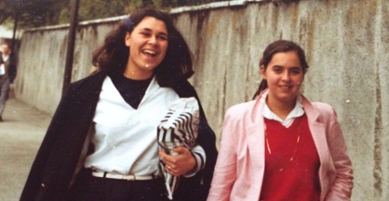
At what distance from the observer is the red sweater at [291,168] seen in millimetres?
1871

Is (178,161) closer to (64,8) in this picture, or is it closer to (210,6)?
(210,6)

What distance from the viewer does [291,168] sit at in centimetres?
188

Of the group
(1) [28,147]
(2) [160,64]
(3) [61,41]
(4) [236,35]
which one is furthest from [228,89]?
(3) [61,41]

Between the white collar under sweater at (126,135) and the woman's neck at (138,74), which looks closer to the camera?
the white collar under sweater at (126,135)

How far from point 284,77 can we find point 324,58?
1845 mm

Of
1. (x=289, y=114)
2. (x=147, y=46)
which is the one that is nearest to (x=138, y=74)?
(x=147, y=46)

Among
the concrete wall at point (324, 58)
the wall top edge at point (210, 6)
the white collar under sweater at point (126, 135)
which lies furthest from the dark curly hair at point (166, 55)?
the wall top edge at point (210, 6)

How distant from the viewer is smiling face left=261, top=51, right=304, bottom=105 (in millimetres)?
1955

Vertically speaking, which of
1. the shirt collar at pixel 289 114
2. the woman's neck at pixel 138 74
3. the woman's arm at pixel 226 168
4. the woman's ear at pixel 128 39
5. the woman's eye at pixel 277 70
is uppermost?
the woman's ear at pixel 128 39

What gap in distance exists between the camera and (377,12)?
10.8ft

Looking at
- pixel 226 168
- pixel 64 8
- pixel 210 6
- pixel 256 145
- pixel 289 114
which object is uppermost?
pixel 210 6

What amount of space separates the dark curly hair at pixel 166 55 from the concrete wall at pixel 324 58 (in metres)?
1.60

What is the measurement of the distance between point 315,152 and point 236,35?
295cm

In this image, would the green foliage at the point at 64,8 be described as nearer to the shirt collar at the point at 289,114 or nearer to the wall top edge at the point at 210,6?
the wall top edge at the point at 210,6
